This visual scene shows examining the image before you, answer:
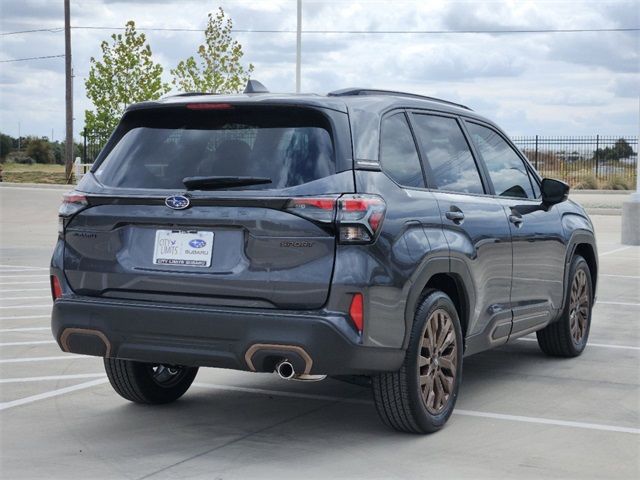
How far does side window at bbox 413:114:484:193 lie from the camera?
→ 646cm

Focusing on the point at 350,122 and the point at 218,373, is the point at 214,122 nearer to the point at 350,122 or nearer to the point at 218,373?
the point at 350,122

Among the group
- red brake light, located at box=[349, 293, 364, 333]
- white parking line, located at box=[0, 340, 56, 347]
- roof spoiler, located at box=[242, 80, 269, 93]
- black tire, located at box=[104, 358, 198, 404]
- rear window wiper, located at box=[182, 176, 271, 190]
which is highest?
roof spoiler, located at box=[242, 80, 269, 93]

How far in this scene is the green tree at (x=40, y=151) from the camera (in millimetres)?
67375

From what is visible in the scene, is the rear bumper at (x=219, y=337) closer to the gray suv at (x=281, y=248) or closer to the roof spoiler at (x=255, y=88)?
the gray suv at (x=281, y=248)

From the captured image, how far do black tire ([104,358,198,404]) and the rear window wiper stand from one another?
1.43m

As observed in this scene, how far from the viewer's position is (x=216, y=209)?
551 cm

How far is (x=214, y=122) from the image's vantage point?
5.82m

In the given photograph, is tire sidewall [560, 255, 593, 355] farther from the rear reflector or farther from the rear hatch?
the rear reflector

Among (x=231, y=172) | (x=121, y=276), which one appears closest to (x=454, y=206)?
(x=231, y=172)

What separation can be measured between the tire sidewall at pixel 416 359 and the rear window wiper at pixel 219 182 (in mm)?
1119

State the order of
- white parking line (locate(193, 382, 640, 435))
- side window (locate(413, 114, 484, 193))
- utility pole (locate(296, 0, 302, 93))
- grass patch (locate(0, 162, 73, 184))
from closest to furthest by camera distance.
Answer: white parking line (locate(193, 382, 640, 435))
side window (locate(413, 114, 484, 193))
utility pole (locate(296, 0, 302, 93))
grass patch (locate(0, 162, 73, 184))

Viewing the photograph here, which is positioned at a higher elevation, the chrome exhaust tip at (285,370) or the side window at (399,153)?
the side window at (399,153)

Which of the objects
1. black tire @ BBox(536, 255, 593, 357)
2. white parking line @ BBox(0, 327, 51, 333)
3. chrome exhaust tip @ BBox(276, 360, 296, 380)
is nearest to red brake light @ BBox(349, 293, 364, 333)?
chrome exhaust tip @ BBox(276, 360, 296, 380)

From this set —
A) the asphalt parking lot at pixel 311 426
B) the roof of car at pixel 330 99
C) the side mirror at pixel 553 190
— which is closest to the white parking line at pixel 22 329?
the asphalt parking lot at pixel 311 426
